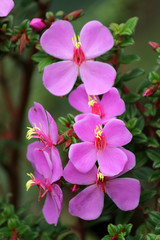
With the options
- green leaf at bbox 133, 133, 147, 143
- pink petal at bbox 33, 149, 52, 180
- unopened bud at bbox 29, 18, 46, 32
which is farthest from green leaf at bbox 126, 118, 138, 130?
unopened bud at bbox 29, 18, 46, 32

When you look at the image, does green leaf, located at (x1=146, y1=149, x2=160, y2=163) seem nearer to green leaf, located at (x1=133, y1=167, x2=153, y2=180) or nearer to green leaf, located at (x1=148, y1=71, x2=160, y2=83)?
green leaf, located at (x1=133, y1=167, x2=153, y2=180)

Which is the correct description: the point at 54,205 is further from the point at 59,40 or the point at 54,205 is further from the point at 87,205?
the point at 59,40

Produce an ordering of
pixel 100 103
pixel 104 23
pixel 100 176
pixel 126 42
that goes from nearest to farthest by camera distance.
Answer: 1. pixel 100 176
2. pixel 100 103
3. pixel 126 42
4. pixel 104 23

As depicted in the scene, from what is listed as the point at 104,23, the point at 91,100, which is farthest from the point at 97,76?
the point at 104,23

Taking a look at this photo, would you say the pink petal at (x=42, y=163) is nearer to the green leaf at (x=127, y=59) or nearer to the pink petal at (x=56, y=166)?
the pink petal at (x=56, y=166)

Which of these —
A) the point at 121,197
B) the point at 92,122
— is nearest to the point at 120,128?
the point at 92,122
